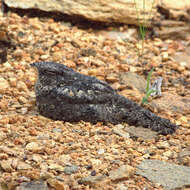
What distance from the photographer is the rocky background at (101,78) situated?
3018 mm

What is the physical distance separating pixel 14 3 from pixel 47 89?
120 inches

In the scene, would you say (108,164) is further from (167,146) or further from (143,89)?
(143,89)

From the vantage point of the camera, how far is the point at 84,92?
160 inches

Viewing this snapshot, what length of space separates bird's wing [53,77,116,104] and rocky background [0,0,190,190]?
28 centimetres

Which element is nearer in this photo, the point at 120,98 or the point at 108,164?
the point at 108,164

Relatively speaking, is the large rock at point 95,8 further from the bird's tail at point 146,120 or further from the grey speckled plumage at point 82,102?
the bird's tail at point 146,120

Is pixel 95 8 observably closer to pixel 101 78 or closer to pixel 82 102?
pixel 101 78

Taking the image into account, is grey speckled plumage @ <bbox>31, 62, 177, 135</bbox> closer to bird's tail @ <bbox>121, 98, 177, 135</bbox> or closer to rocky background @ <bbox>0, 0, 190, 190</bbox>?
bird's tail @ <bbox>121, 98, 177, 135</bbox>

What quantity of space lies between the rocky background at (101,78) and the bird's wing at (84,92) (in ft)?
0.91

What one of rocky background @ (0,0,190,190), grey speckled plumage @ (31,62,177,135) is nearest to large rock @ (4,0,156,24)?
rocky background @ (0,0,190,190)

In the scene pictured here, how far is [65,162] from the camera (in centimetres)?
Answer: 312

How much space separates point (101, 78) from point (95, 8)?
6.64ft

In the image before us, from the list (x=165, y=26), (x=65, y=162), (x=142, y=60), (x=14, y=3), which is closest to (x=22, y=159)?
(x=65, y=162)

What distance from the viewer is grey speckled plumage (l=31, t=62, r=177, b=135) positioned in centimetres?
405
